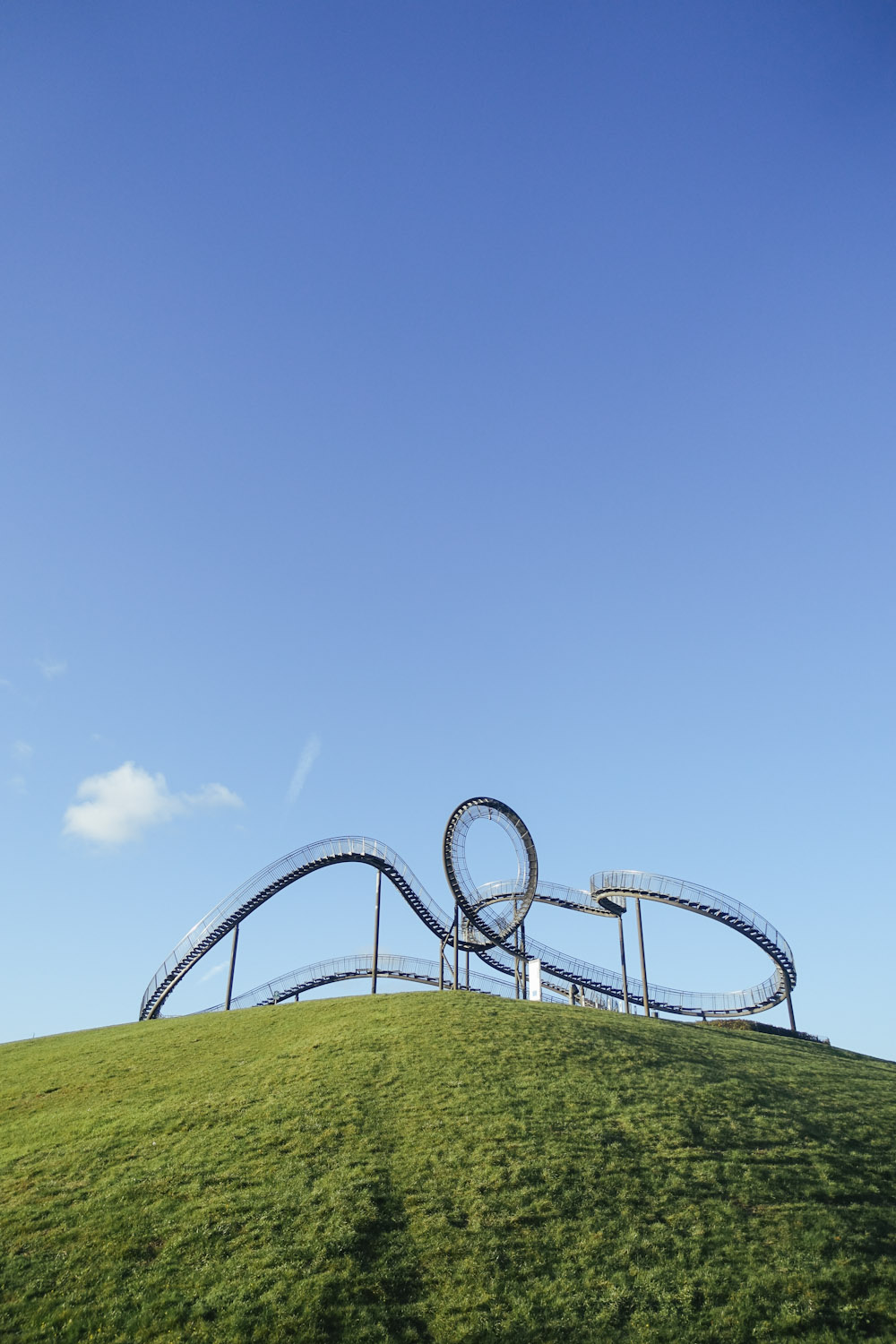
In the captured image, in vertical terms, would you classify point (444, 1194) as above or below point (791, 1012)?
below

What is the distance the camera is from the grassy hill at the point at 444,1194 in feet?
55.2

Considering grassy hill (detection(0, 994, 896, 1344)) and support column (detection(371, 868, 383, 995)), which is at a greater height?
support column (detection(371, 868, 383, 995))

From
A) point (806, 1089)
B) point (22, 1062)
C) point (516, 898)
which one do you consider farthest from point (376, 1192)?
point (516, 898)

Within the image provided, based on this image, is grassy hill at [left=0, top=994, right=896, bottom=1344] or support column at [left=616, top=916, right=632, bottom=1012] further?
support column at [left=616, top=916, right=632, bottom=1012]

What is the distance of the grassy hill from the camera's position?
16.8 m

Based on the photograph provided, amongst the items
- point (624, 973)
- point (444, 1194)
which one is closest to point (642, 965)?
point (624, 973)

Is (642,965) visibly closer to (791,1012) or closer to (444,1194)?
(791,1012)

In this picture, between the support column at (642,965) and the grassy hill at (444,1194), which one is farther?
the support column at (642,965)

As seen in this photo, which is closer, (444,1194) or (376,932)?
(444,1194)

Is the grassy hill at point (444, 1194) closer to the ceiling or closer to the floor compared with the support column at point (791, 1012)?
closer to the floor

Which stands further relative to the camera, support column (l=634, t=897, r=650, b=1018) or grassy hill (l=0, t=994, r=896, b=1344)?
support column (l=634, t=897, r=650, b=1018)

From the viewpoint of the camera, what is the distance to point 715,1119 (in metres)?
26.5

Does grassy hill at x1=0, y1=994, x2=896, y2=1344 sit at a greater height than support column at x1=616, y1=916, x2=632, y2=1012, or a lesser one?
lesser

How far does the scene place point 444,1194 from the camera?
68.6ft
